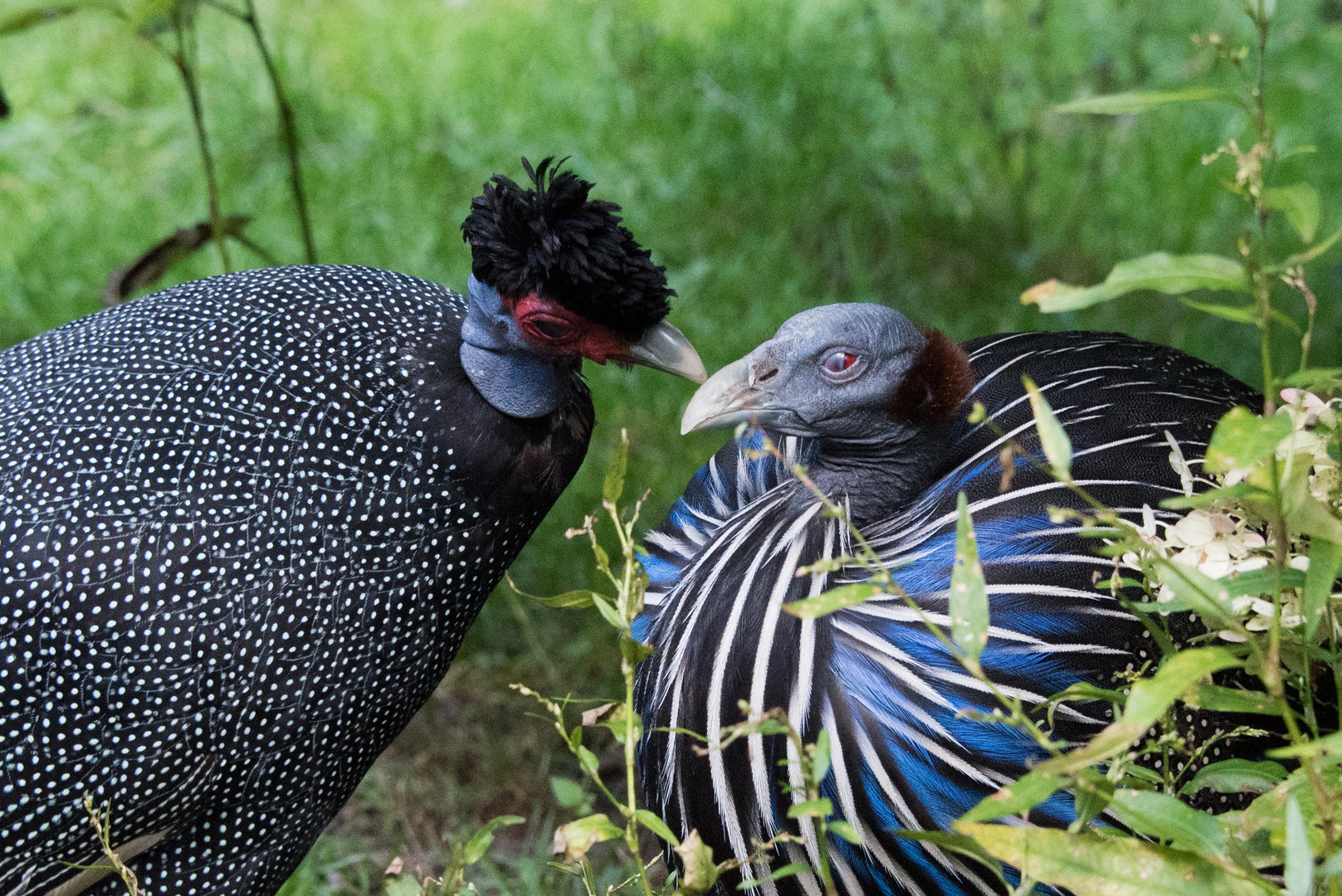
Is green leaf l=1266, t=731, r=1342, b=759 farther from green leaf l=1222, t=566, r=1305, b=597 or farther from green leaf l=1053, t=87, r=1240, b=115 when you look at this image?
green leaf l=1053, t=87, r=1240, b=115

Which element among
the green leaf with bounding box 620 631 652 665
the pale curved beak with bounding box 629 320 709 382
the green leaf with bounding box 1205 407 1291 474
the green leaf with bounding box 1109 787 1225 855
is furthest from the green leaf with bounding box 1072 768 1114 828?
the pale curved beak with bounding box 629 320 709 382

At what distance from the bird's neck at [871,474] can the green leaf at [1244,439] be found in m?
0.74

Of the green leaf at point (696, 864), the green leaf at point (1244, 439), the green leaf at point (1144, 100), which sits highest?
the green leaf at point (1144, 100)

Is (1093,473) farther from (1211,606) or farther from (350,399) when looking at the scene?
(350,399)

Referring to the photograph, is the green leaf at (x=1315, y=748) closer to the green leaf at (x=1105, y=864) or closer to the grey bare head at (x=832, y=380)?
the green leaf at (x=1105, y=864)

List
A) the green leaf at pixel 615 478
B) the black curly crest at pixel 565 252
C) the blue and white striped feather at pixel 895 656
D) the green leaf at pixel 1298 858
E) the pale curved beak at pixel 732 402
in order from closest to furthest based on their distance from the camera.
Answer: the green leaf at pixel 1298 858, the green leaf at pixel 615 478, the blue and white striped feather at pixel 895 656, the pale curved beak at pixel 732 402, the black curly crest at pixel 565 252

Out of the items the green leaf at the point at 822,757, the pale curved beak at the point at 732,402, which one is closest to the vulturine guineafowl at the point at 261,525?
the pale curved beak at the point at 732,402

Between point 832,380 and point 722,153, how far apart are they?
86.4 inches

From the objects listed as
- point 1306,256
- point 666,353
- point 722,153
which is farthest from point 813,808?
point 722,153

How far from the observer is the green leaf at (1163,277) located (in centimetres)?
87

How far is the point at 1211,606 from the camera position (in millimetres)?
899

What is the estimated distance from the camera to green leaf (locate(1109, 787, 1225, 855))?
90 cm

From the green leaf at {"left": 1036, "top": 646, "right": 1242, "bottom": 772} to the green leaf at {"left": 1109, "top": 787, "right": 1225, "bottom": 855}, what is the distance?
0.22 ft

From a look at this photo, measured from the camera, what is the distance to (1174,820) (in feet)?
2.99
